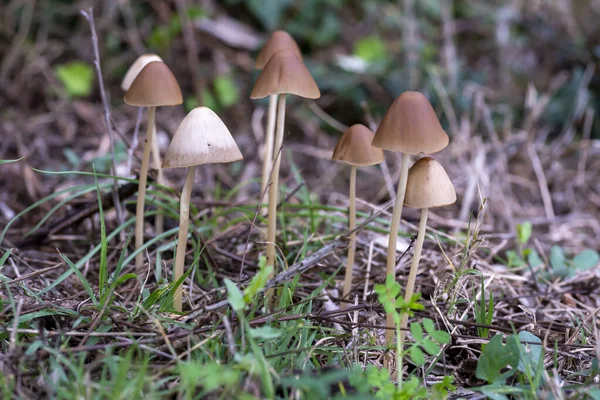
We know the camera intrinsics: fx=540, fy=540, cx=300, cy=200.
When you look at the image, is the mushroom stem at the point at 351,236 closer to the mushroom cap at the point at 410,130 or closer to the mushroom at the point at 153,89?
the mushroom cap at the point at 410,130

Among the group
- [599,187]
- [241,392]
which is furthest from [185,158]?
[599,187]

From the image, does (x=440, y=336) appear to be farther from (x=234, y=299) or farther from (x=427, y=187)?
(x=234, y=299)

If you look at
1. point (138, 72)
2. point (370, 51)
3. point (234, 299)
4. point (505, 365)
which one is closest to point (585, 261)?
point (505, 365)

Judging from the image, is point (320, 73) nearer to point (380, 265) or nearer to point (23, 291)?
point (380, 265)

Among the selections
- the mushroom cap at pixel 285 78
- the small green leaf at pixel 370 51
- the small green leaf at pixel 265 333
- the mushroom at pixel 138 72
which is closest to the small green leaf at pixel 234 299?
the small green leaf at pixel 265 333

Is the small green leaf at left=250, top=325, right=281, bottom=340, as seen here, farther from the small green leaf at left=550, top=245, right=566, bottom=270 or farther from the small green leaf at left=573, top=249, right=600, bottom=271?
the small green leaf at left=573, top=249, right=600, bottom=271
